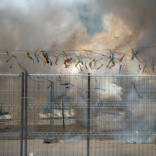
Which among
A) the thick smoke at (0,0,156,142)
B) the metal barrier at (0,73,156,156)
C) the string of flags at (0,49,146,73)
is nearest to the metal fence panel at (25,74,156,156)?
the metal barrier at (0,73,156,156)

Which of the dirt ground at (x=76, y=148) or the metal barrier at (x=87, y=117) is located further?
the dirt ground at (x=76, y=148)

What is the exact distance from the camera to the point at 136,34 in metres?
10.2

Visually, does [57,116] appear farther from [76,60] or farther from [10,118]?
[76,60]

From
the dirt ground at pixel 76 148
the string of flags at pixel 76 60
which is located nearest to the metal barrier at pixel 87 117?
the dirt ground at pixel 76 148

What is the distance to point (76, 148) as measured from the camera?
341 inches

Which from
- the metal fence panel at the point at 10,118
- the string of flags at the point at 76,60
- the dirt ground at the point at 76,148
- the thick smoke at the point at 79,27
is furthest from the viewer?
the thick smoke at the point at 79,27

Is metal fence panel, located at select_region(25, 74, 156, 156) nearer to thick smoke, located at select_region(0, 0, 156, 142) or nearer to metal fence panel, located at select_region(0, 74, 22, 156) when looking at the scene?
metal fence panel, located at select_region(0, 74, 22, 156)

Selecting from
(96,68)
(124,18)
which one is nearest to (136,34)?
(124,18)

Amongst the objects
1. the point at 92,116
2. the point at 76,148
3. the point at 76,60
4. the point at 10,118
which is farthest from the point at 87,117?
the point at 76,60

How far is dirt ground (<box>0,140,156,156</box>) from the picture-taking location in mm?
8242

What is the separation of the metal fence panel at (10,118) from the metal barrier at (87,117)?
3cm

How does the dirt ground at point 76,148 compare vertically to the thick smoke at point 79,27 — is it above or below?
below

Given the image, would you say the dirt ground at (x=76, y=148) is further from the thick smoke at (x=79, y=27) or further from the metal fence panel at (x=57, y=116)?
the thick smoke at (x=79, y=27)

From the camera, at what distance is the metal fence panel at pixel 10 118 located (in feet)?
26.1
